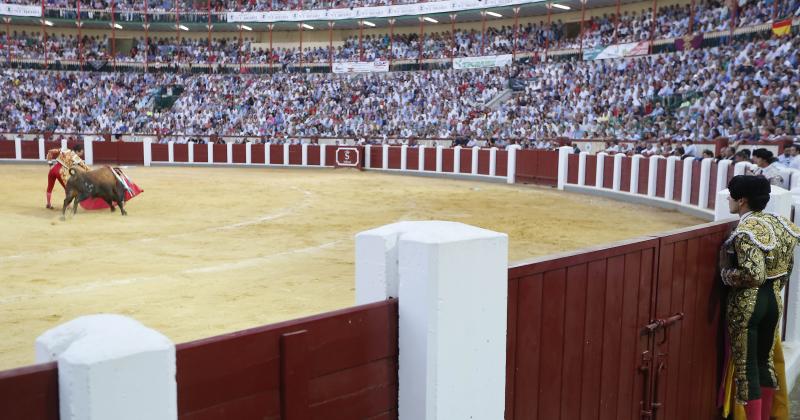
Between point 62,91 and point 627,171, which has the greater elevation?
point 62,91

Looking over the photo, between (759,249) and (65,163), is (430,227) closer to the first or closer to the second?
(759,249)

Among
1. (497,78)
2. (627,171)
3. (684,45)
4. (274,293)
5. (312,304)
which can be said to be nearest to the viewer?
(312,304)

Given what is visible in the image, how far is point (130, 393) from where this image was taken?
1277 mm

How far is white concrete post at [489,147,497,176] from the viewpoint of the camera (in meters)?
19.8

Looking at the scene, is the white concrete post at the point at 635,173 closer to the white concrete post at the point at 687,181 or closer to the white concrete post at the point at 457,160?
the white concrete post at the point at 687,181

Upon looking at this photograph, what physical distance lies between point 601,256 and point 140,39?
4091cm

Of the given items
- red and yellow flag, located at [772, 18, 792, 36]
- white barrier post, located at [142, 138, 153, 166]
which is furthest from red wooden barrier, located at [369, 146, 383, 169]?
red and yellow flag, located at [772, 18, 792, 36]

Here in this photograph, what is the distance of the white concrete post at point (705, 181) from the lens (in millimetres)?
11547

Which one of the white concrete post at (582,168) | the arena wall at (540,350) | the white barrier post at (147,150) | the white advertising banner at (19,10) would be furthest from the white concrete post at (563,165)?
the white advertising banner at (19,10)

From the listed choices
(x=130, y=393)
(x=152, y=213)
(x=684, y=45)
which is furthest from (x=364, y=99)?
(x=130, y=393)

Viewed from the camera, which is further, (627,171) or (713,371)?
(627,171)

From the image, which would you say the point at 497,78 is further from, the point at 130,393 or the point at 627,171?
the point at 130,393

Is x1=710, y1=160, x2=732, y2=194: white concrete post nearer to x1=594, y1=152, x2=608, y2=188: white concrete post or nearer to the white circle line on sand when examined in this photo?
x1=594, y1=152, x2=608, y2=188: white concrete post

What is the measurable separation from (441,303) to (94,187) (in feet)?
30.9
